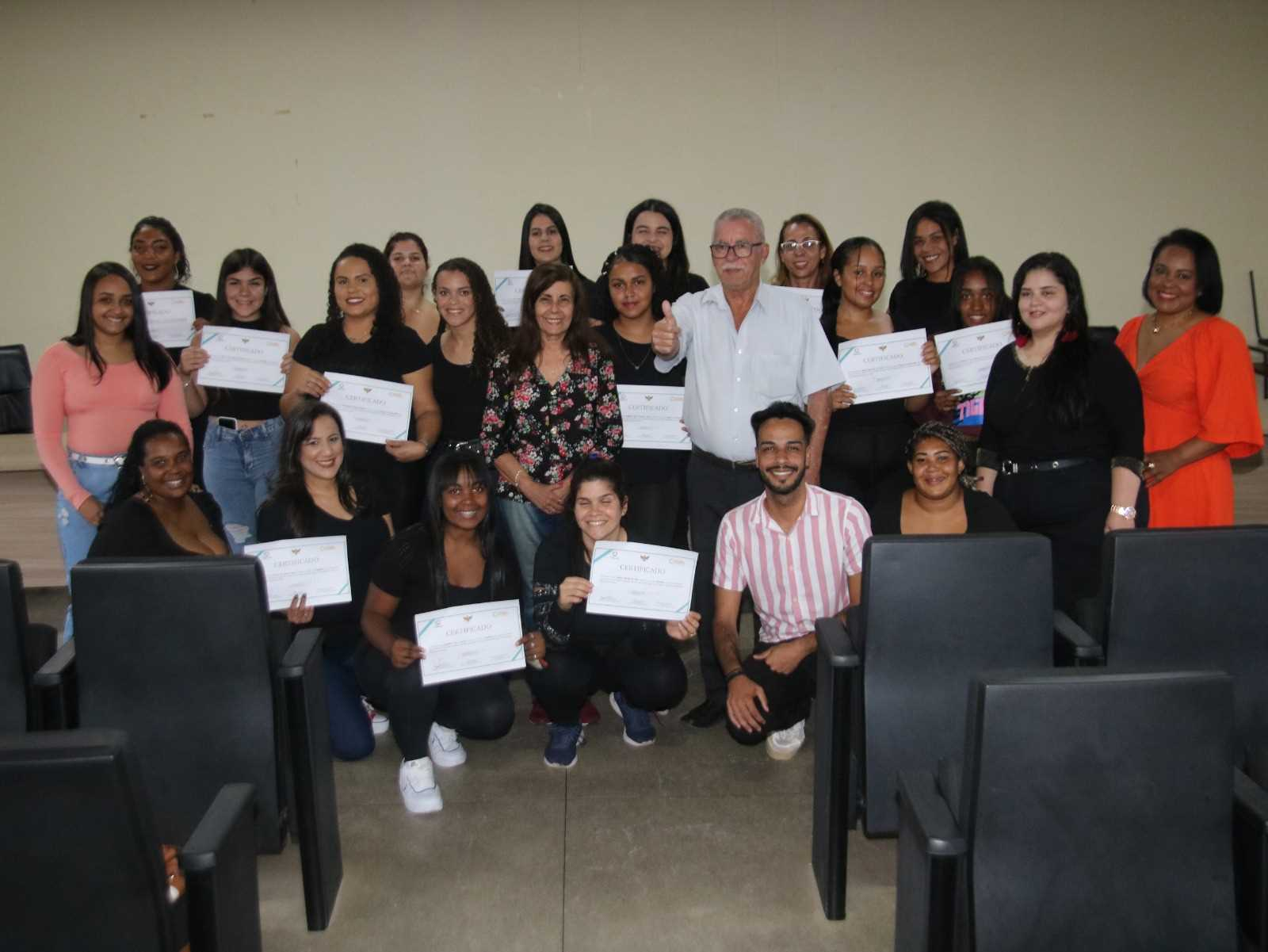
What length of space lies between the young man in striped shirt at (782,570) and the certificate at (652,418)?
0.47 metres

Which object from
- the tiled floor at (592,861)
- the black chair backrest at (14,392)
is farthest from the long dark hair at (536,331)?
the black chair backrest at (14,392)

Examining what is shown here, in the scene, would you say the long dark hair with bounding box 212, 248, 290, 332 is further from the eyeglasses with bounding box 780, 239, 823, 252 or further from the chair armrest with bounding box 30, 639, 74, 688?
the eyeglasses with bounding box 780, 239, 823, 252

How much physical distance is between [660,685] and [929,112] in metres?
4.48

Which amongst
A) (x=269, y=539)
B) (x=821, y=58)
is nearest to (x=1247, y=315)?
(x=821, y=58)

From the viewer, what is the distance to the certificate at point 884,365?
3.63 metres

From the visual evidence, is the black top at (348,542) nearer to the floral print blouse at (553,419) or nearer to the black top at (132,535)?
the black top at (132,535)

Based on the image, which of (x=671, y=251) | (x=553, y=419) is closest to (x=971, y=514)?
(x=553, y=419)

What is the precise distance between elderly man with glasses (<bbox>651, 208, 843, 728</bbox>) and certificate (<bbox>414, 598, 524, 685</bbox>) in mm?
790

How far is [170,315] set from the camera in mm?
4102

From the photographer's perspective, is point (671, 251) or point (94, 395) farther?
point (671, 251)

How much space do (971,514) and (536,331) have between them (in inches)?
61.7

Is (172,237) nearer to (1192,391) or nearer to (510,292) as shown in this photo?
(510,292)

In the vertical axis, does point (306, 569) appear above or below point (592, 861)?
above

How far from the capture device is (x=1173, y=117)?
20.8ft
